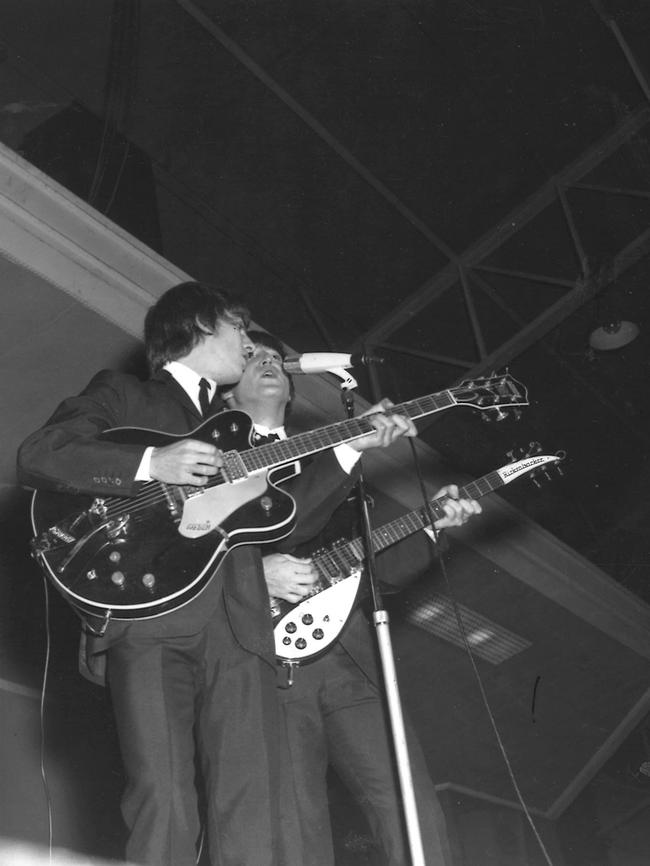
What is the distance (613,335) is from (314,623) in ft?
10.4

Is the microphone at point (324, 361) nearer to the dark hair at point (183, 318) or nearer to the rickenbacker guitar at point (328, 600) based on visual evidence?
the dark hair at point (183, 318)

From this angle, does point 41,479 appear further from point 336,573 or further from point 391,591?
point 391,591

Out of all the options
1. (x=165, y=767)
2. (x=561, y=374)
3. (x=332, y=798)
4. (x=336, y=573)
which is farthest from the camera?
(x=561, y=374)

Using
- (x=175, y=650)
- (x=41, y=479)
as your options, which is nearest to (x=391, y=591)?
(x=175, y=650)

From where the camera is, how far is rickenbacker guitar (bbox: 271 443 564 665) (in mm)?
2596

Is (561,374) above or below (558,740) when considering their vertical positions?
above

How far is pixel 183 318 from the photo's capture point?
2672mm

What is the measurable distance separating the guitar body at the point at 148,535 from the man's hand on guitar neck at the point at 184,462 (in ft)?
0.22

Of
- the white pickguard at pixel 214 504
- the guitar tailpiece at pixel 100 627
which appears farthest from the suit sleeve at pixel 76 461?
the guitar tailpiece at pixel 100 627

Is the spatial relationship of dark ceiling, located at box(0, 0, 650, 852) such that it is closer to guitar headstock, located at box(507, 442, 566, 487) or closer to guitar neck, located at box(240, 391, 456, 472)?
guitar headstock, located at box(507, 442, 566, 487)

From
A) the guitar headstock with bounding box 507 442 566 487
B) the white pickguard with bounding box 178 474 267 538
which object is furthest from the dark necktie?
the guitar headstock with bounding box 507 442 566 487

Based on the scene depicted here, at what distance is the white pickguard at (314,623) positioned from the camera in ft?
8.48

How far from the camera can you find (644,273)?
17.7ft

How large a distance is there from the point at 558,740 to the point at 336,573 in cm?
246
